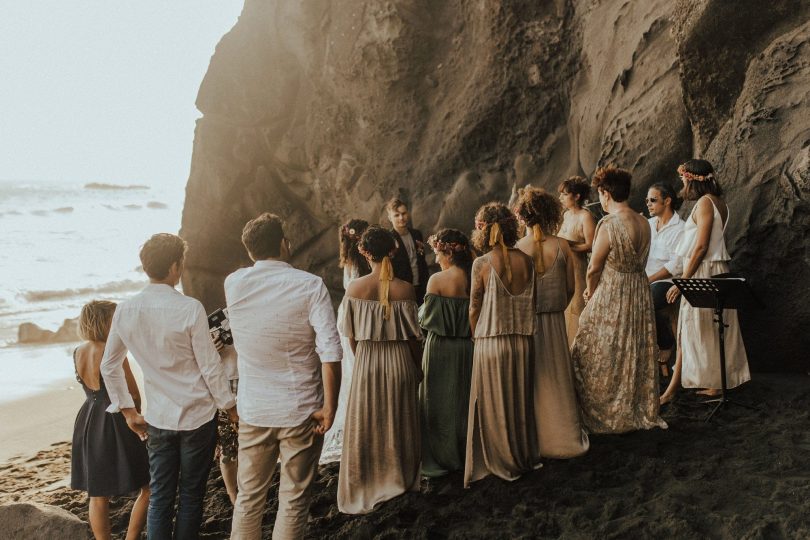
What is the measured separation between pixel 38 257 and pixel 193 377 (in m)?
29.0

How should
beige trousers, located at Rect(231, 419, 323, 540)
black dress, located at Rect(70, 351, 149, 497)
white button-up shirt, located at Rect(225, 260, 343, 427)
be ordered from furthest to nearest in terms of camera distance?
black dress, located at Rect(70, 351, 149, 497)
beige trousers, located at Rect(231, 419, 323, 540)
white button-up shirt, located at Rect(225, 260, 343, 427)

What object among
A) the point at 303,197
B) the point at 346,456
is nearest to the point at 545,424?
the point at 346,456

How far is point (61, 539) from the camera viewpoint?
4.37 m

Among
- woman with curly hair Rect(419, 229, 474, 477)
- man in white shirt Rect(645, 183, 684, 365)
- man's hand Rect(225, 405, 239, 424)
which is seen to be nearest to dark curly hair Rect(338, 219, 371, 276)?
woman with curly hair Rect(419, 229, 474, 477)

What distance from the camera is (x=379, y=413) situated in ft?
14.3

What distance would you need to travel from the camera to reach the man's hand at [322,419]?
3.57 meters

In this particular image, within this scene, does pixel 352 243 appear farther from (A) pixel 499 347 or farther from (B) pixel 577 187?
(B) pixel 577 187

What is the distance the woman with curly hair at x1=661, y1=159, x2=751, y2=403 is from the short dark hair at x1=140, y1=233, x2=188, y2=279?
3.76 metres

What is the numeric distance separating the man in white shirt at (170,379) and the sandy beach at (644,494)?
1100 millimetres

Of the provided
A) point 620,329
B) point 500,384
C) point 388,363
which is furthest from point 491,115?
point 388,363

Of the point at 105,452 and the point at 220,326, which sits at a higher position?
the point at 220,326

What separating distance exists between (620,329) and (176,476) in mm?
3060

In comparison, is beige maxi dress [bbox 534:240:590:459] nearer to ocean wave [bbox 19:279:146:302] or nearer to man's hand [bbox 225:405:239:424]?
man's hand [bbox 225:405:239:424]

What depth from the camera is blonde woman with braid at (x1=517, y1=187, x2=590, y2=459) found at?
15.6 ft
